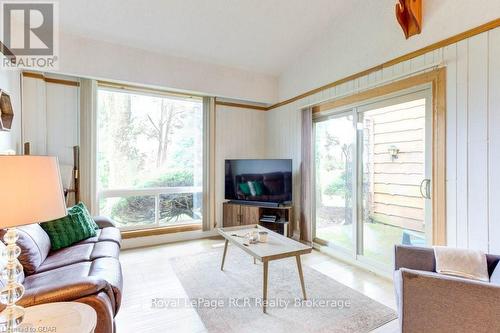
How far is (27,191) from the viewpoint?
3.22ft

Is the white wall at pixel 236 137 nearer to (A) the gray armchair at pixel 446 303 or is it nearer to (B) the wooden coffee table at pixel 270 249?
(B) the wooden coffee table at pixel 270 249

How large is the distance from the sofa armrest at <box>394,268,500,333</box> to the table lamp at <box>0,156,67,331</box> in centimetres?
187

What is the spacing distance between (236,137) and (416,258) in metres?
3.45

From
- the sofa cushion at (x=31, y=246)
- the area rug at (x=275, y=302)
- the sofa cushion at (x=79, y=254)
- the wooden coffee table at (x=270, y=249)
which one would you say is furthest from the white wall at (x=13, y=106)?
the wooden coffee table at (x=270, y=249)

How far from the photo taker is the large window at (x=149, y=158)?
3818 millimetres

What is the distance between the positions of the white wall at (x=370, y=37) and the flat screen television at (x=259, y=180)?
1.31 metres

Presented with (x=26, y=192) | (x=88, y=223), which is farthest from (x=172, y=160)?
(x=26, y=192)

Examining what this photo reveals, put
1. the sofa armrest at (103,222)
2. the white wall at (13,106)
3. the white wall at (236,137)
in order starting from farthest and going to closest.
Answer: the white wall at (236,137) → the sofa armrest at (103,222) → the white wall at (13,106)

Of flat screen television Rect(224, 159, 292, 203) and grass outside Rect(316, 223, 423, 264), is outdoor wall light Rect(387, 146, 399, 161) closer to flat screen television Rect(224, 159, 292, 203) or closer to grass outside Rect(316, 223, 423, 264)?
grass outside Rect(316, 223, 423, 264)

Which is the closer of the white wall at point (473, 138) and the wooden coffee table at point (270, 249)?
the white wall at point (473, 138)

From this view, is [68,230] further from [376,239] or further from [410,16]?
[410,16]

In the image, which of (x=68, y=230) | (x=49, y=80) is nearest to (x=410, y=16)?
(x=68, y=230)

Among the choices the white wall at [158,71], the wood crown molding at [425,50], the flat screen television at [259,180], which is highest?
the white wall at [158,71]

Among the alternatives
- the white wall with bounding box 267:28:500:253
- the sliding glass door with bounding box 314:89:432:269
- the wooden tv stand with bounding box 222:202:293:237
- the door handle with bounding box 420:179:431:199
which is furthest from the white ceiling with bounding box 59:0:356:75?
the wooden tv stand with bounding box 222:202:293:237
